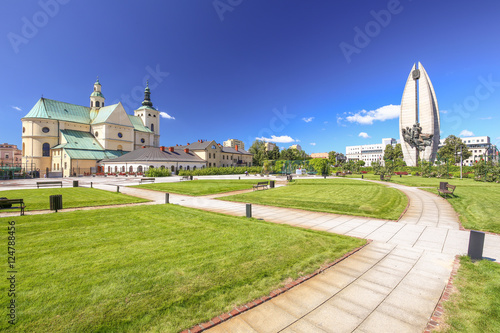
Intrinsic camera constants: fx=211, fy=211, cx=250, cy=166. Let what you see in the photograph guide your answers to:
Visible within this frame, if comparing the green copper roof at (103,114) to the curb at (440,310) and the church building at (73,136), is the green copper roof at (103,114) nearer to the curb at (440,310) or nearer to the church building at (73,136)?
the church building at (73,136)

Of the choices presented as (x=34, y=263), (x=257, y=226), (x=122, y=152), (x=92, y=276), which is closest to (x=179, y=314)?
(x=92, y=276)

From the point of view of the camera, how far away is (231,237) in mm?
7047

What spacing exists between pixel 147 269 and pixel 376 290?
492cm

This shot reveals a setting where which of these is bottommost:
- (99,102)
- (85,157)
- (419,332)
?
(419,332)

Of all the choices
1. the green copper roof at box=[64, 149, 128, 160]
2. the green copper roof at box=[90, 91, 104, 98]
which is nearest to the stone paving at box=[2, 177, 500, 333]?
the green copper roof at box=[64, 149, 128, 160]

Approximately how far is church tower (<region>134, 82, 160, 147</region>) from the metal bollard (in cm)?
8193

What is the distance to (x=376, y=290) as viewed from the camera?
424cm

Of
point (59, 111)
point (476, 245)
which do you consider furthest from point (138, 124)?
point (476, 245)

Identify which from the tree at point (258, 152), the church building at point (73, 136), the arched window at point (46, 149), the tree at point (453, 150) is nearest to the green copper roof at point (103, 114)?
the church building at point (73, 136)

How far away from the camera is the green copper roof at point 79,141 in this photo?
52094 millimetres

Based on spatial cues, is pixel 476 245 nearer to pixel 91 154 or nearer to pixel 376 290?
pixel 376 290

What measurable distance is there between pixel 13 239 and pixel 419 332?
407 inches

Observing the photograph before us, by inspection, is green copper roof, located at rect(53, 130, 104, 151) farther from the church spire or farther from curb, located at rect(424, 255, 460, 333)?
curb, located at rect(424, 255, 460, 333)

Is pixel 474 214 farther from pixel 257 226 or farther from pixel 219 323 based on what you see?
pixel 219 323
